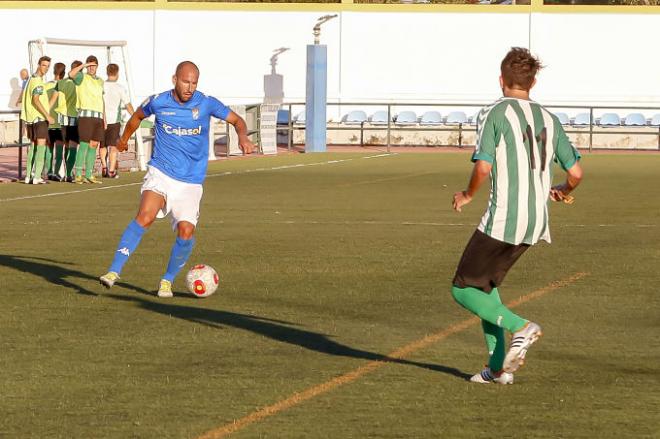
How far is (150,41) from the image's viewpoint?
41344 millimetres

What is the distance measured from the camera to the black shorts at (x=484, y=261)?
24.4 feet

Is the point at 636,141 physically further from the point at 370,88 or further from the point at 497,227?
the point at 497,227

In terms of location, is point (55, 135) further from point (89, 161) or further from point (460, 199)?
point (460, 199)

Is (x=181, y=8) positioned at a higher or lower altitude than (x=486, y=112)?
higher

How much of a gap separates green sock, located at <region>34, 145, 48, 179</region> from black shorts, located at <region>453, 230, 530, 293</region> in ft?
53.0

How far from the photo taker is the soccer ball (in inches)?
433

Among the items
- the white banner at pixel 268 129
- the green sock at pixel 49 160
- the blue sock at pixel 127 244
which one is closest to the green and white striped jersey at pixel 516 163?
the blue sock at pixel 127 244

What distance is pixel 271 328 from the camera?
981cm

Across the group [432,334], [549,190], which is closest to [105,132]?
[432,334]

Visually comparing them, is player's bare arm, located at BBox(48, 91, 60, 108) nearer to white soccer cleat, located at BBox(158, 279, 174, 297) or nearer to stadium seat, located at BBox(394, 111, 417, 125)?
white soccer cleat, located at BBox(158, 279, 174, 297)

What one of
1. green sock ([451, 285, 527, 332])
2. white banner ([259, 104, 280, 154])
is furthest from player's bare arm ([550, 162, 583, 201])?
white banner ([259, 104, 280, 154])

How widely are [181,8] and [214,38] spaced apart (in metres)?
1.26

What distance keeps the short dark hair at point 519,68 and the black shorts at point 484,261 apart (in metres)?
0.80

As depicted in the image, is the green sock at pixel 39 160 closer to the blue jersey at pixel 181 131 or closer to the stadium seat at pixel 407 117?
the blue jersey at pixel 181 131
